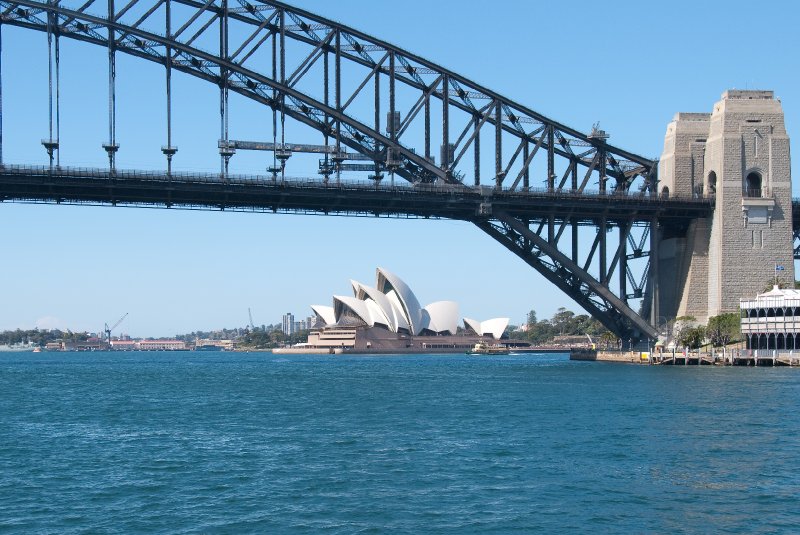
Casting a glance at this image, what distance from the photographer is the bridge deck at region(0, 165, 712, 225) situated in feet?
288

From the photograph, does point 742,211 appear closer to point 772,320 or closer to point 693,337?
point 693,337

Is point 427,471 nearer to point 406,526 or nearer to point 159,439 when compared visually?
Result: point 406,526

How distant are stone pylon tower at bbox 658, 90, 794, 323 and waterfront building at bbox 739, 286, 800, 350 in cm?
521

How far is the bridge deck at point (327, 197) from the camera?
288 feet

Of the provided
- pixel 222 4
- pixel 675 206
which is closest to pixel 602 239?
pixel 675 206

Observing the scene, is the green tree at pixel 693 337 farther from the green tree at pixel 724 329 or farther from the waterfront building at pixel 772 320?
the waterfront building at pixel 772 320

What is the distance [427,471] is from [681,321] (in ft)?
228

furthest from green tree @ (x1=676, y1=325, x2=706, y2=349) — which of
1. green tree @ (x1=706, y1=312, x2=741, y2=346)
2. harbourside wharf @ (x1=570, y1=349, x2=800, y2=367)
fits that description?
harbourside wharf @ (x1=570, y1=349, x2=800, y2=367)

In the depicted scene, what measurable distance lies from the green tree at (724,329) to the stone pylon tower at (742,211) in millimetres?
1723

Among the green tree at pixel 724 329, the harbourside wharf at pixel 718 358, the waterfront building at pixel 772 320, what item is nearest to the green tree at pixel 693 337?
the green tree at pixel 724 329

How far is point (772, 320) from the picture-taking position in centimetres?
9194

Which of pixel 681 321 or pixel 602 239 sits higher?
pixel 602 239

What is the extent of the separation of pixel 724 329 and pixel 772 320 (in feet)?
19.2

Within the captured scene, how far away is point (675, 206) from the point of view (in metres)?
102
